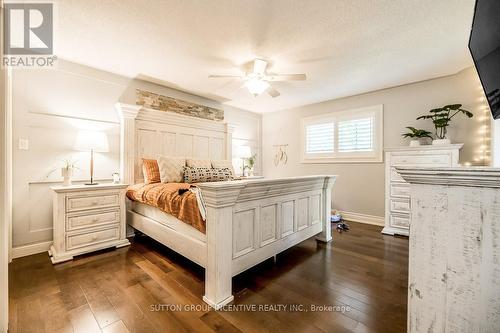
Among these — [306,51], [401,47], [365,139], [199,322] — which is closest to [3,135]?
[199,322]

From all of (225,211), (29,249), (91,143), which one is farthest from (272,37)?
(29,249)

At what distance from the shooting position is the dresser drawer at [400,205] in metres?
3.21

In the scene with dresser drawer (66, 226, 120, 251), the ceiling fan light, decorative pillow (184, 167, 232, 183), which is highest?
the ceiling fan light

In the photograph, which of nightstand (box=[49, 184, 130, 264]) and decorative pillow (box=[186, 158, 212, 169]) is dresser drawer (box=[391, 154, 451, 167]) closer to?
decorative pillow (box=[186, 158, 212, 169])

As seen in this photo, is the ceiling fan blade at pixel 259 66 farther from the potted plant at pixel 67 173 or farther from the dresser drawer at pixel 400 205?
the dresser drawer at pixel 400 205

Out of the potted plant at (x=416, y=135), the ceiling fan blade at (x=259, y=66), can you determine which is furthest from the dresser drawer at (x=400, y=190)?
the ceiling fan blade at (x=259, y=66)

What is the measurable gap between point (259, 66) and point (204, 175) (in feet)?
5.39

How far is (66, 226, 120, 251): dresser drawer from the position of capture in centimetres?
243

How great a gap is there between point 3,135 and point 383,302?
2.72 meters

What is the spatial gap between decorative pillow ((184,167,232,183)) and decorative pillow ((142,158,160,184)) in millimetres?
418

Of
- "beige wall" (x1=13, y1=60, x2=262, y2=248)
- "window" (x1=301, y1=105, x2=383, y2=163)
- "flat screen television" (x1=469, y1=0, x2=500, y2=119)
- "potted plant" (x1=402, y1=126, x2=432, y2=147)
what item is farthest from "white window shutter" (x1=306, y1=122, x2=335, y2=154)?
"beige wall" (x1=13, y1=60, x2=262, y2=248)

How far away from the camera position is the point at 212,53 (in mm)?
2621

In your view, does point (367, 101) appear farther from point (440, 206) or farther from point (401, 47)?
point (440, 206)

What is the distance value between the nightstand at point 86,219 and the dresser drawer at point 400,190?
3.87 meters
